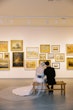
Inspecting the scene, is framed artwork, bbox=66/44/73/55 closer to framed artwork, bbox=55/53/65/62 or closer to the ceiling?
framed artwork, bbox=55/53/65/62

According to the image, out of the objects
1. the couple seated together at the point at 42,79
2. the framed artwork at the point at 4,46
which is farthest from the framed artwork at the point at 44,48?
the couple seated together at the point at 42,79

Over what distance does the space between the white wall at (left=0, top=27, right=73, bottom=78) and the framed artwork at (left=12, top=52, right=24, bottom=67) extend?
0.30 meters

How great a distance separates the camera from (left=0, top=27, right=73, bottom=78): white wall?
14.8 metres

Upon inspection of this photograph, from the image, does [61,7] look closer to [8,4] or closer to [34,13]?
[34,13]

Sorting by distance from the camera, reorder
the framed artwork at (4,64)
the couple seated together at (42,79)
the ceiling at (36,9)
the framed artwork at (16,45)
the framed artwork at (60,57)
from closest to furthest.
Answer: the ceiling at (36,9) → the couple seated together at (42,79) → the framed artwork at (4,64) → the framed artwork at (16,45) → the framed artwork at (60,57)

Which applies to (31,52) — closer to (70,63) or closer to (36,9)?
(70,63)

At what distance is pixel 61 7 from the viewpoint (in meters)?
9.78

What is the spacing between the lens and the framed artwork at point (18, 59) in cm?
1483

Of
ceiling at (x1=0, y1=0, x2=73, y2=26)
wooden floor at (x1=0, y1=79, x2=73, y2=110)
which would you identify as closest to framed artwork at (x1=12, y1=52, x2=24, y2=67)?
ceiling at (x1=0, y1=0, x2=73, y2=26)

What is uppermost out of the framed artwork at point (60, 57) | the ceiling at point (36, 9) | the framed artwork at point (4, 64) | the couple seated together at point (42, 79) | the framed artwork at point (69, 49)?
the ceiling at point (36, 9)

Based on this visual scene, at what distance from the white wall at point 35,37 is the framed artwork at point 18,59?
0.30 metres

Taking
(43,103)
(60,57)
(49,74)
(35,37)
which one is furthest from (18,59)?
(43,103)

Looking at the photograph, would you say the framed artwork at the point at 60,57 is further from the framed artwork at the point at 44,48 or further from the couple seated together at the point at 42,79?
the couple seated together at the point at 42,79

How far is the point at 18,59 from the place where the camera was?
14883mm
